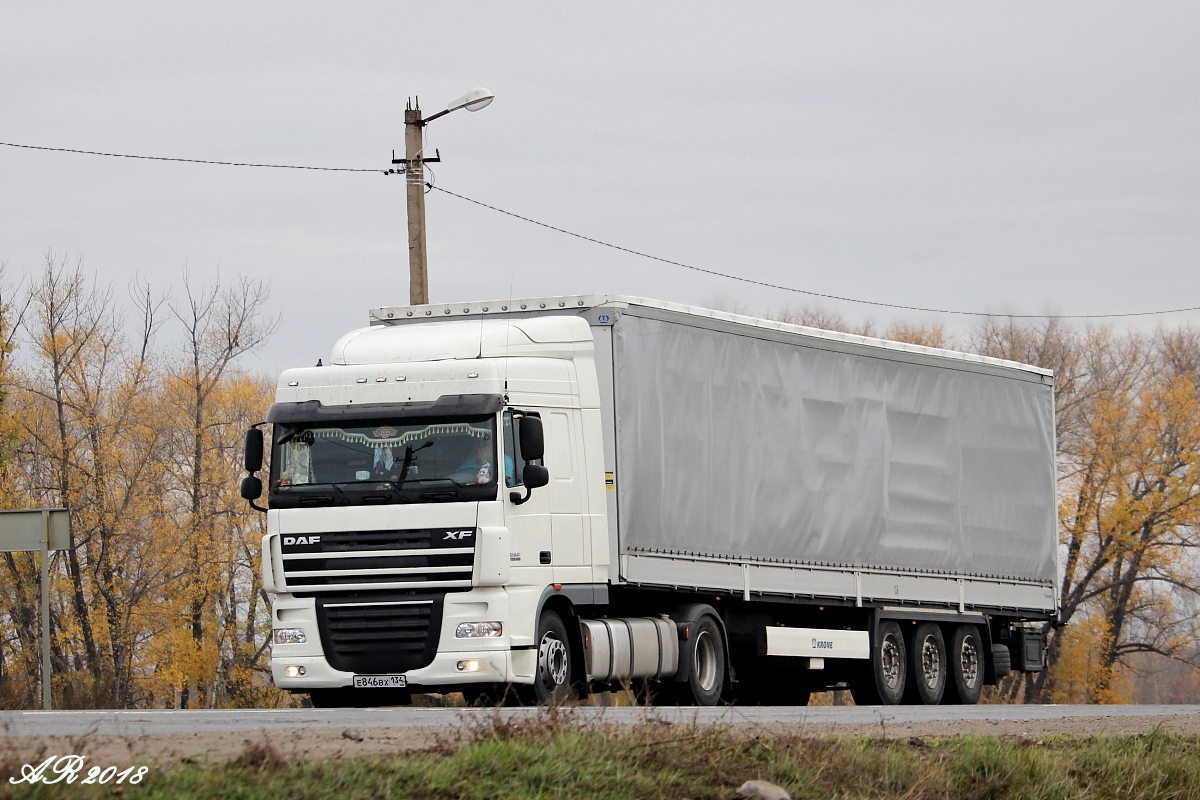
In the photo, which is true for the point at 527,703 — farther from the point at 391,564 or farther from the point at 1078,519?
the point at 1078,519

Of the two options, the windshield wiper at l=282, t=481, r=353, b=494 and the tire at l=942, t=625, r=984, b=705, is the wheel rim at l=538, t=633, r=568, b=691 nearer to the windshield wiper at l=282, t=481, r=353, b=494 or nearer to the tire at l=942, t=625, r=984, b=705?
the windshield wiper at l=282, t=481, r=353, b=494

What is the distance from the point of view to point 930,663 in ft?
71.3

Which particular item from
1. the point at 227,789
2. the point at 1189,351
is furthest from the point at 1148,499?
the point at 227,789

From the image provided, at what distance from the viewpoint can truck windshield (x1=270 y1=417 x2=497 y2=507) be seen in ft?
50.7

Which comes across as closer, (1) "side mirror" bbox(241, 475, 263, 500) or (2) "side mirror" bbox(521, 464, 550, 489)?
(2) "side mirror" bbox(521, 464, 550, 489)

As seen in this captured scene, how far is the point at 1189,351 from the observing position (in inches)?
2345

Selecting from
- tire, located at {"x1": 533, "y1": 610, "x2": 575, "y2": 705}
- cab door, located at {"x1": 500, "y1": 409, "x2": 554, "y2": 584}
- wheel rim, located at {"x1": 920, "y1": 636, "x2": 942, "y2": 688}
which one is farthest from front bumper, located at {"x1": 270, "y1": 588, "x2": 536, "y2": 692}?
wheel rim, located at {"x1": 920, "y1": 636, "x2": 942, "y2": 688}

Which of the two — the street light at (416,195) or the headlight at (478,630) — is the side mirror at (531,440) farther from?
the street light at (416,195)

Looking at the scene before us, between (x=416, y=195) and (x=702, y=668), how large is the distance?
9631 mm

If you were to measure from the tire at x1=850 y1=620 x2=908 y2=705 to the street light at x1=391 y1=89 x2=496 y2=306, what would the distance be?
798 centimetres

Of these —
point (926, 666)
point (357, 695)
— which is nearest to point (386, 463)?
point (357, 695)

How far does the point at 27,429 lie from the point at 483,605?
120 feet
